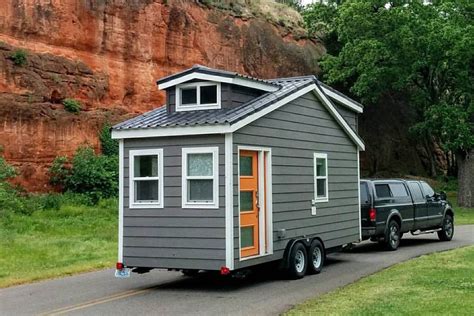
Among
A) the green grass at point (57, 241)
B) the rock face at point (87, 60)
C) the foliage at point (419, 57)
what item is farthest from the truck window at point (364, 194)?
the foliage at point (419, 57)

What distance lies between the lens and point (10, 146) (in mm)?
25250

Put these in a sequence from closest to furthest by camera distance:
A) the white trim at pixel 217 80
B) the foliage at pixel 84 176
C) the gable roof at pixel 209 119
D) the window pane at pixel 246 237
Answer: the gable roof at pixel 209 119
the window pane at pixel 246 237
the white trim at pixel 217 80
the foliage at pixel 84 176

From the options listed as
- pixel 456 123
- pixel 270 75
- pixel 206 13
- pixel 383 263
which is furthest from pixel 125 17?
pixel 383 263

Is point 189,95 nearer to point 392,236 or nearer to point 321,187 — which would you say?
point 321,187

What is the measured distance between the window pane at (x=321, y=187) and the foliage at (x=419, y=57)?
20136 mm

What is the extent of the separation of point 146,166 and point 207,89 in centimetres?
194

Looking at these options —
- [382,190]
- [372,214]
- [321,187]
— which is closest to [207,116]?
[321,187]

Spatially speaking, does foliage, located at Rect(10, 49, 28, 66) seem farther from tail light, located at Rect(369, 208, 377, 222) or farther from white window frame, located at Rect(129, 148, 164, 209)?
tail light, located at Rect(369, 208, 377, 222)

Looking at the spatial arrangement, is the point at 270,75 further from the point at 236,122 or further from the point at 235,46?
the point at 236,122

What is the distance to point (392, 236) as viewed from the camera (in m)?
18.2

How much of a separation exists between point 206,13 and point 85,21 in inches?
339

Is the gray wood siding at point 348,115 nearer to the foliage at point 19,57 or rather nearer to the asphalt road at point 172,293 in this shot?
the asphalt road at point 172,293

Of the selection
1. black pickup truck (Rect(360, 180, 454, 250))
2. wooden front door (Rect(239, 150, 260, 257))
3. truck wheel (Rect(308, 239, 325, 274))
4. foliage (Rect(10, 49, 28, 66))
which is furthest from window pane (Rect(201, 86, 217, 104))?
foliage (Rect(10, 49, 28, 66))

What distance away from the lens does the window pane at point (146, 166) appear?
12492 millimetres
